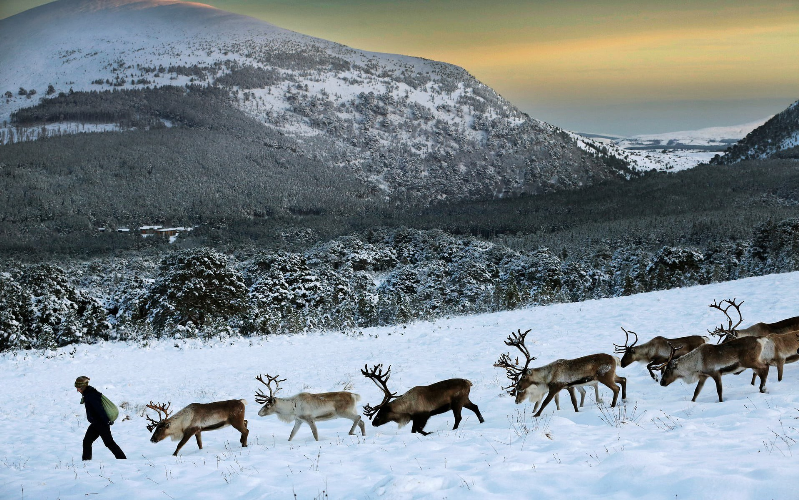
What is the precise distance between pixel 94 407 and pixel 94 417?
0.77ft

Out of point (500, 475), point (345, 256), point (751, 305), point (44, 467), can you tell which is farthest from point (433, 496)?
point (345, 256)

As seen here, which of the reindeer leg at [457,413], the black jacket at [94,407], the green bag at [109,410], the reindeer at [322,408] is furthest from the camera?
the reindeer at [322,408]

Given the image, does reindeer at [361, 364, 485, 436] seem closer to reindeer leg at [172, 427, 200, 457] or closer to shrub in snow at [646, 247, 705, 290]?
reindeer leg at [172, 427, 200, 457]

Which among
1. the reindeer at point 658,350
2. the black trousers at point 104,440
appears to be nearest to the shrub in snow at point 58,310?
the black trousers at point 104,440

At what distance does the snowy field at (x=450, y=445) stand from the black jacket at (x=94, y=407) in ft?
2.77

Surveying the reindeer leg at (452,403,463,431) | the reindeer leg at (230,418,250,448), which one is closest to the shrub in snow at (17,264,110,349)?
the reindeer leg at (230,418,250,448)

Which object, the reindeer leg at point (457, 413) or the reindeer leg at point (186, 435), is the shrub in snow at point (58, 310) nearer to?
the reindeer leg at point (186, 435)

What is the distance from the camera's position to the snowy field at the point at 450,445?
22.0 ft

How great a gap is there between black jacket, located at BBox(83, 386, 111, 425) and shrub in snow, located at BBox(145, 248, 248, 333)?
31727 mm

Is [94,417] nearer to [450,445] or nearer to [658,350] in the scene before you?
[450,445]

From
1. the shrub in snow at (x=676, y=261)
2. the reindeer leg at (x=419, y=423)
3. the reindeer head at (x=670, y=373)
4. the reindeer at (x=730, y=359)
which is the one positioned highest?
the reindeer at (x=730, y=359)

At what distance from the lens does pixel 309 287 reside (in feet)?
195

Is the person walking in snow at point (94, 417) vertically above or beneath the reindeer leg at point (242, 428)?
above

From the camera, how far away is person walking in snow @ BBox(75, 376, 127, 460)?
10.3m
